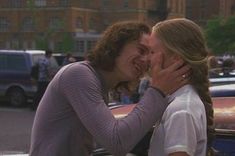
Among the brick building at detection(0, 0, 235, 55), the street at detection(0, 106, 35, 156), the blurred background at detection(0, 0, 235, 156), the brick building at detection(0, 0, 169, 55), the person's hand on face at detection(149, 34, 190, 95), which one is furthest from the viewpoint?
the brick building at detection(0, 0, 169, 55)

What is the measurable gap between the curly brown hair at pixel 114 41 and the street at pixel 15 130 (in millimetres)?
7629

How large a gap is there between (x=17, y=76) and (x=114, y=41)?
1607 cm

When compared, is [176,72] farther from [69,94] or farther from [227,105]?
[227,105]

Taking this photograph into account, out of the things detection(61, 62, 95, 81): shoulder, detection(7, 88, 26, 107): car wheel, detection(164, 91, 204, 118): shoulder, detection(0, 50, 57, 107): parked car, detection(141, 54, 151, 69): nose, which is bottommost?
detection(7, 88, 26, 107): car wheel

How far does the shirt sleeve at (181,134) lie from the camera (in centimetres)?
220

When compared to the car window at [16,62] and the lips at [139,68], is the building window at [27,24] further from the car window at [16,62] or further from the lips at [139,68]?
the lips at [139,68]

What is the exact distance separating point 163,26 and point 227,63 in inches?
424

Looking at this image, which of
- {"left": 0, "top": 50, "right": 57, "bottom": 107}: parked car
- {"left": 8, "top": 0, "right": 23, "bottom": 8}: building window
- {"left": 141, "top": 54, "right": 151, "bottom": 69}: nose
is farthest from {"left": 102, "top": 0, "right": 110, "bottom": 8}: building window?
{"left": 141, "top": 54, "right": 151, "bottom": 69}: nose

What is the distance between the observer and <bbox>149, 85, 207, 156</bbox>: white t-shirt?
86.9 inches

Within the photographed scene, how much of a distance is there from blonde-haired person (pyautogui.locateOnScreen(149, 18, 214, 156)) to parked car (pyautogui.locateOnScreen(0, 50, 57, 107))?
1589 cm

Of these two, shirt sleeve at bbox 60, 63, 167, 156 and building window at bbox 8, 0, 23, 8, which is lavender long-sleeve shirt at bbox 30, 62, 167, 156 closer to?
shirt sleeve at bbox 60, 63, 167, 156

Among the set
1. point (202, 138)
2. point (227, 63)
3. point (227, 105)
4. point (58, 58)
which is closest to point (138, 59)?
point (202, 138)

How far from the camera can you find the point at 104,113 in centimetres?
252

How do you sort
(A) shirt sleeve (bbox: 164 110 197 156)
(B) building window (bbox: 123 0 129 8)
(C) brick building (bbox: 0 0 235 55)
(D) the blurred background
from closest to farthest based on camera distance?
(A) shirt sleeve (bbox: 164 110 197 156)
(D) the blurred background
(C) brick building (bbox: 0 0 235 55)
(B) building window (bbox: 123 0 129 8)
